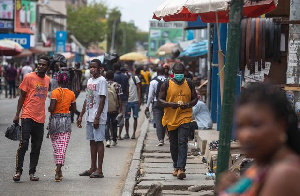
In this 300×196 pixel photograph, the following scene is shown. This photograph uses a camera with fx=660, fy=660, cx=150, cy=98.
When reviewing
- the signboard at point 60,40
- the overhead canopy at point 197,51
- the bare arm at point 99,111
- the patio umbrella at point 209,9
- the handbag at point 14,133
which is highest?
the signboard at point 60,40

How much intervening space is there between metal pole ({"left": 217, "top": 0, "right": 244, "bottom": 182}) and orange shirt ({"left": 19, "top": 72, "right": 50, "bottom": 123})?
4697mm

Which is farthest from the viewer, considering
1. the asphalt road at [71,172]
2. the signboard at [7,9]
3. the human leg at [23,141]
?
the signboard at [7,9]

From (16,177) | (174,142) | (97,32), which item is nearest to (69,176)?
(16,177)

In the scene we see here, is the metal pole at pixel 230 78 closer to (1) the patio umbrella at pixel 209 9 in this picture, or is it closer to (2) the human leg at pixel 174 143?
(1) the patio umbrella at pixel 209 9

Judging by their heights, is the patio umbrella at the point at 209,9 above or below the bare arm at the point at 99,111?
above

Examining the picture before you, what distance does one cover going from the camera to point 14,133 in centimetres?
948

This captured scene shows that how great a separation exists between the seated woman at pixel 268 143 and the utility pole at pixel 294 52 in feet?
18.8

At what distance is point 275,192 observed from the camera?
2355 mm

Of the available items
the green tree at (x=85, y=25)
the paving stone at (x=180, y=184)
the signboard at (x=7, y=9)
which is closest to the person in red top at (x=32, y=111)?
the paving stone at (x=180, y=184)

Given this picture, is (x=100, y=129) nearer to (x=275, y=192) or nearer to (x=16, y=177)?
(x=16, y=177)

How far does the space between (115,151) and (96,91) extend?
14.2ft

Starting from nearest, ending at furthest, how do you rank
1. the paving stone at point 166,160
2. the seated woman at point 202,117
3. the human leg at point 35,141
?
the human leg at point 35,141, the paving stone at point 166,160, the seated woman at point 202,117

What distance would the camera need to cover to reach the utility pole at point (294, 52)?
8.23 m

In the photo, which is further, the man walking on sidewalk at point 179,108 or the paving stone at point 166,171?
the paving stone at point 166,171
